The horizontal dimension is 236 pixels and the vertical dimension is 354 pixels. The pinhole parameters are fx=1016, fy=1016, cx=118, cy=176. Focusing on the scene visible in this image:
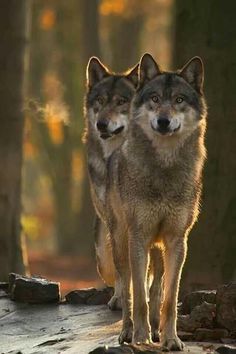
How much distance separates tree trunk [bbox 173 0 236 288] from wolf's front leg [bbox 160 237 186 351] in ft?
12.6

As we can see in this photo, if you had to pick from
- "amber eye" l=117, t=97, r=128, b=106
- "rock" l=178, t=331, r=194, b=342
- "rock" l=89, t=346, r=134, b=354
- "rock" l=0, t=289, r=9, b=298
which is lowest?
"rock" l=178, t=331, r=194, b=342

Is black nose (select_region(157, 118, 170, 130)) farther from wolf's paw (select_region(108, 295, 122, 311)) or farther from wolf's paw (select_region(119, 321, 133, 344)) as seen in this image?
wolf's paw (select_region(108, 295, 122, 311))

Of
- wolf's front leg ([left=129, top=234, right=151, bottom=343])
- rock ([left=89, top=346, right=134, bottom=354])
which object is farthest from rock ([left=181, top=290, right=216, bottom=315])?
rock ([left=89, top=346, right=134, bottom=354])

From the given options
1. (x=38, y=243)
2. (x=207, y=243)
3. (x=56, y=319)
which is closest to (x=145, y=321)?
(x=56, y=319)

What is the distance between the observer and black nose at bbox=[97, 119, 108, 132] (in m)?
10.9

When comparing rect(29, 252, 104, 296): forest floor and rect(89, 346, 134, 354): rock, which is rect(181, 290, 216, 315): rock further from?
rect(29, 252, 104, 296): forest floor

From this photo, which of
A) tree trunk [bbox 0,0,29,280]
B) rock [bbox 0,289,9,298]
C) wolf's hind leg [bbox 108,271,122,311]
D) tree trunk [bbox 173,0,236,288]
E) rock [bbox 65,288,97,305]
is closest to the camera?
wolf's hind leg [bbox 108,271,122,311]

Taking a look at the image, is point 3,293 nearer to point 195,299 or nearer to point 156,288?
point 195,299

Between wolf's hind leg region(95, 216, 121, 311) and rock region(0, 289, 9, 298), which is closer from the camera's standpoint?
wolf's hind leg region(95, 216, 121, 311)

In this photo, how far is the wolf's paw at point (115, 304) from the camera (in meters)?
10.7

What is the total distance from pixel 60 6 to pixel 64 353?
85.1 ft

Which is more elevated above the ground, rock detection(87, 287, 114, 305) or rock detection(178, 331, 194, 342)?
rock detection(87, 287, 114, 305)

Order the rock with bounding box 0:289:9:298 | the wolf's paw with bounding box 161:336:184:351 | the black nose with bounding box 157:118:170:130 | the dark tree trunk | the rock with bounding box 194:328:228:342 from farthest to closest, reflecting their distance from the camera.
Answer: the dark tree trunk, the rock with bounding box 0:289:9:298, the rock with bounding box 194:328:228:342, the black nose with bounding box 157:118:170:130, the wolf's paw with bounding box 161:336:184:351

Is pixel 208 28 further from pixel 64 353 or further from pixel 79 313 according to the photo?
pixel 64 353
